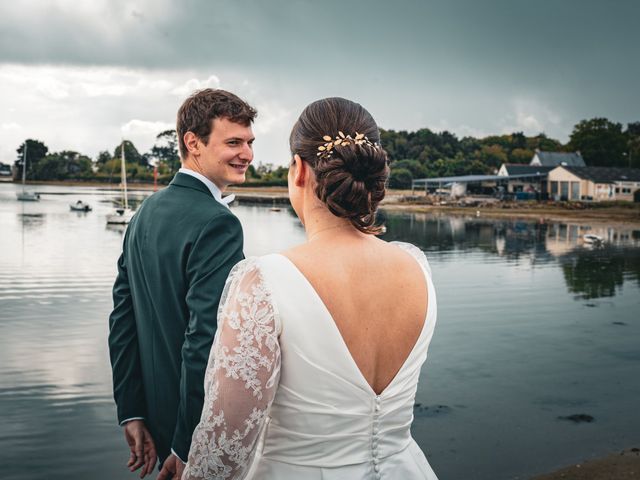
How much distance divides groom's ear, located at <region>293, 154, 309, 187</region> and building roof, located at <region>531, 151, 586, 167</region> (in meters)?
85.4

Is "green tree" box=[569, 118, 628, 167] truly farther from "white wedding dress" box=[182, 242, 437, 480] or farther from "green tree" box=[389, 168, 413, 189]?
"white wedding dress" box=[182, 242, 437, 480]

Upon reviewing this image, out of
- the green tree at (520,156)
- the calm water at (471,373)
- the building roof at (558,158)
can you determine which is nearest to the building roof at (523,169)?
the building roof at (558,158)

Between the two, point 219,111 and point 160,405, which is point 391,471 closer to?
point 160,405

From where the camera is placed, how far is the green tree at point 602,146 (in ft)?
290

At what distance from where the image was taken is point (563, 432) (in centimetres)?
651

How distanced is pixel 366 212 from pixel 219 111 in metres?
0.97

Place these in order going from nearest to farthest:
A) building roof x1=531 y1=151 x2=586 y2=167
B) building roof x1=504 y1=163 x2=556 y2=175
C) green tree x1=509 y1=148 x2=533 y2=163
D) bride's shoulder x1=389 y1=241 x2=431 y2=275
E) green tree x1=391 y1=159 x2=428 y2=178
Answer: bride's shoulder x1=389 y1=241 x2=431 y2=275, building roof x1=504 y1=163 x2=556 y2=175, building roof x1=531 y1=151 x2=586 y2=167, green tree x1=391 y1=159 x2=428 y2=178, green tree x1=509 y1=148 x2=533 y2=163

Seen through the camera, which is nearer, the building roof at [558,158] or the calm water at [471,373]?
the calm water at [471,373]

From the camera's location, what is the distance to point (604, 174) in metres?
65.2

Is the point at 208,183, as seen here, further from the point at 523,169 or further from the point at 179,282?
the point at 523,169

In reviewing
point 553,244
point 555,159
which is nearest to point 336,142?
point 553,244

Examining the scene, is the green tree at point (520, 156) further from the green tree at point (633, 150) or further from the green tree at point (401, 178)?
the green tree at point (401, 178)

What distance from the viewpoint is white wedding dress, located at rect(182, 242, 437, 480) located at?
4.88 feet

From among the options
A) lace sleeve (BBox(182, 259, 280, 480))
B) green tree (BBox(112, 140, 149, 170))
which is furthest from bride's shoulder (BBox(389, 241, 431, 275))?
green tree (BBox(112, 140, 149, 170))
